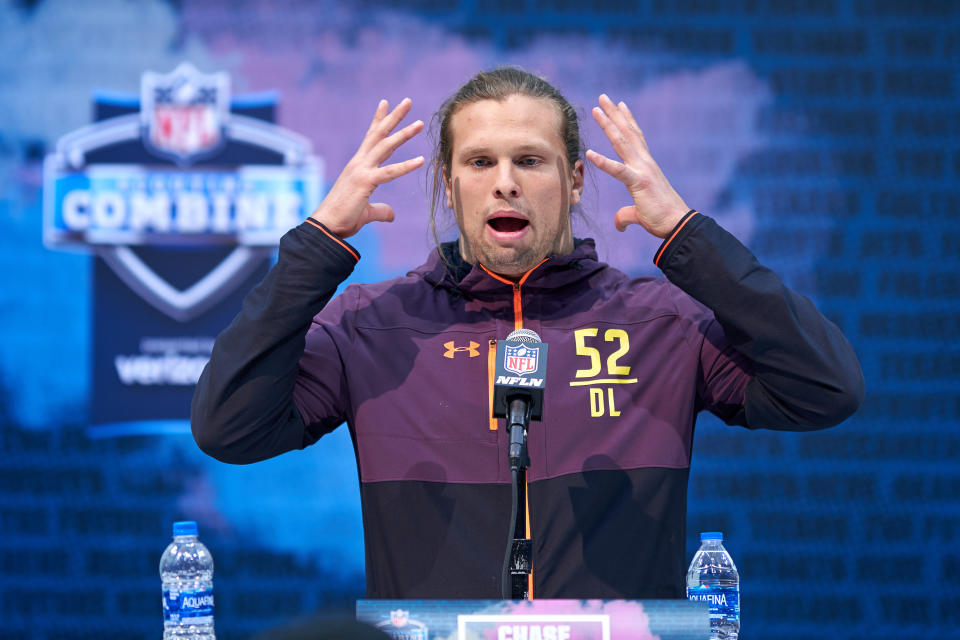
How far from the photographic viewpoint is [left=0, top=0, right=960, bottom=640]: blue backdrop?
11.6 feet

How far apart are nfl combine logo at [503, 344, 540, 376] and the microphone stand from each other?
45mm

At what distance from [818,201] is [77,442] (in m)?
2.81

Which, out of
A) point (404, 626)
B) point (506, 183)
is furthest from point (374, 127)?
point (404, 626)

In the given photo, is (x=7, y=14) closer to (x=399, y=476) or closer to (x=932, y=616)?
(x=399, y=476)

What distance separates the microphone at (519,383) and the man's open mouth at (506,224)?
0.55 metres

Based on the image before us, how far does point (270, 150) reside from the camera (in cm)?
364

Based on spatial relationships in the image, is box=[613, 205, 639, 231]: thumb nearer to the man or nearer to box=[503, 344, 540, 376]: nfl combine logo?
the man

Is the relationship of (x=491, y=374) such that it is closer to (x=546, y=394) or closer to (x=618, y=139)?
(x=546, y=394)

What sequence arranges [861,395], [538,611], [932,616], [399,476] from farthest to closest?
[932,616]
[399,476]
[861,395]
[538,611]

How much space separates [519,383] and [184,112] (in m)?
2.73

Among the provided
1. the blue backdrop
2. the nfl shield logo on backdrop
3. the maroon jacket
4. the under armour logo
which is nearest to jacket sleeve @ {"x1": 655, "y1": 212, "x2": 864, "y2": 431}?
the maroon jacket

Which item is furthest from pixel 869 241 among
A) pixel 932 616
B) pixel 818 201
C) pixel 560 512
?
pixel 560 512

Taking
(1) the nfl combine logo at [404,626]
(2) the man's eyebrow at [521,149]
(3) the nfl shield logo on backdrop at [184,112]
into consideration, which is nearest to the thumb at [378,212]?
(2) the man's eyebrow at [521,149]

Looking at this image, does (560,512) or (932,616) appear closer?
(560,512)
